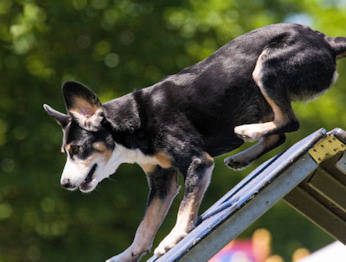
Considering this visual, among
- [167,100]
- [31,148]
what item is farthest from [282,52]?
[31,148]

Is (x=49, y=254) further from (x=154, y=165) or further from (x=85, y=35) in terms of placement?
(x=154, y=165)

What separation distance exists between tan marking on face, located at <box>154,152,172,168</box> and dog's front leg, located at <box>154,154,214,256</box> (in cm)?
25

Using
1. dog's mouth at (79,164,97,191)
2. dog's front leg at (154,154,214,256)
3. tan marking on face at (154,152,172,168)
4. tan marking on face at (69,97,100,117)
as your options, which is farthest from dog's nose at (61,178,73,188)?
dog's front leg at (154,154,214,256)

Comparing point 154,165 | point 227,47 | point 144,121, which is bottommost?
point 154,165

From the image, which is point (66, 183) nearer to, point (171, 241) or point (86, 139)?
point (86, 139)

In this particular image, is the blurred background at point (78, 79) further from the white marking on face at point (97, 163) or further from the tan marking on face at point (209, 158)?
the tan marking on face at point (209, 158)

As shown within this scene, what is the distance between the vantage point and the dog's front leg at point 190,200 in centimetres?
522

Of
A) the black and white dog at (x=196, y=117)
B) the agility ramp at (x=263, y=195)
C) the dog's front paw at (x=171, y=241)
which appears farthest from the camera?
the black and white dog at (x=196, y=117)

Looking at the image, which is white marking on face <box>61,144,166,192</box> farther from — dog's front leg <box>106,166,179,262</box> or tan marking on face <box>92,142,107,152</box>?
dog's front leg <box>106,166,179,262</box>

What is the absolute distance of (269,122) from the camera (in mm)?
5453

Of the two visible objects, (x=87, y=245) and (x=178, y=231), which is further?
(x=87, y=245)

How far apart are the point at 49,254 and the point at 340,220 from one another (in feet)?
28.5

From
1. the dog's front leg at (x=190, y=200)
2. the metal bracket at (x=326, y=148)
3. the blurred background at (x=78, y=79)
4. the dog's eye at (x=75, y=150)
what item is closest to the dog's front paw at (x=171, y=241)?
the dog's front leg at (x=190, y=200)

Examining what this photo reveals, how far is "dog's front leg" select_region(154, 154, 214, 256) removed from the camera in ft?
17.1
